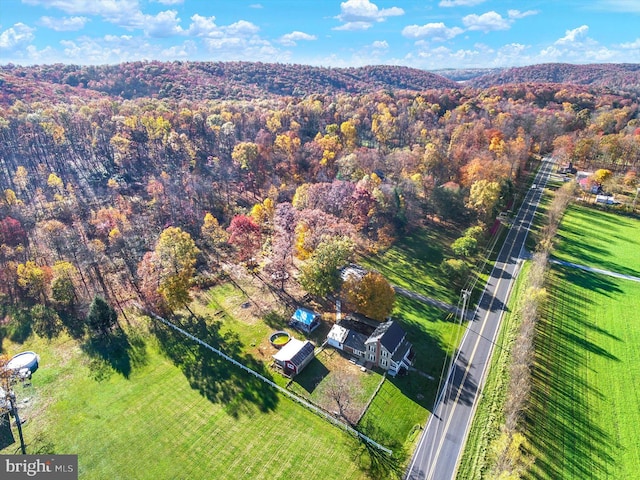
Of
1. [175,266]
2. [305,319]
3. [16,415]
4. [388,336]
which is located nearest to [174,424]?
[16,415]

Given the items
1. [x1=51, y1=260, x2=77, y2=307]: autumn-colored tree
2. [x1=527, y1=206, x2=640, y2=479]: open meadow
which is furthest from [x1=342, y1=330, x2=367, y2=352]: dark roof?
[x1=51, y1=260, x2=77, y2=307]: autumn-colored tree

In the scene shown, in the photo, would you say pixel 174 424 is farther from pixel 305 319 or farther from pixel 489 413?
pixel 489 413

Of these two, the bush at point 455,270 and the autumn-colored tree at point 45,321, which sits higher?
the bush at point 455,270

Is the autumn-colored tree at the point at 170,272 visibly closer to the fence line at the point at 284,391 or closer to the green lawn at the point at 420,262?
the fence line at the point at 284,391

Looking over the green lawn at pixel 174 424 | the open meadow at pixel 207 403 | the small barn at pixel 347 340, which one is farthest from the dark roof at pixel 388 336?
the green lawn at pixel 174 424

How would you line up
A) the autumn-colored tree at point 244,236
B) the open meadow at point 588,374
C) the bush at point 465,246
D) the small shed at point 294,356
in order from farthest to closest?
the bush at point 465,246 → the autumn-colored tree at point 244,236 → the small shed at point 294,356 → the open meadow at point 588,374

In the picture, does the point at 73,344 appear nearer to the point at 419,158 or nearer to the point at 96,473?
the point at 96,473

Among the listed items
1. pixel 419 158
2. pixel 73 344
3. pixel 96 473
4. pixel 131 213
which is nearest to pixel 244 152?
pixel 131 213
